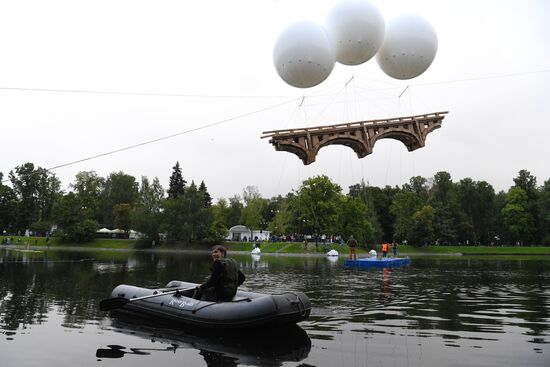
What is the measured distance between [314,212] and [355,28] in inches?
2449

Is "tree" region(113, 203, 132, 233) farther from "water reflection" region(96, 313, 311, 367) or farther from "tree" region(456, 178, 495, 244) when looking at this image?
"water reflection" region(96, 313, 311, 367)

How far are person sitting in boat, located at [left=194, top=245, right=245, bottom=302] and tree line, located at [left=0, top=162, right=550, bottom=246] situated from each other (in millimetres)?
58240

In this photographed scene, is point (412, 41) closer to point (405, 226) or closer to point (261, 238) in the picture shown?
point (405, 226)

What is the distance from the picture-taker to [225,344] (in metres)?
11.2

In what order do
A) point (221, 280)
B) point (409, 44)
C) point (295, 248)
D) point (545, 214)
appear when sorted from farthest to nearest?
point (545, 214)
point (295, 248)
point (221, 280)
point (409, 44)

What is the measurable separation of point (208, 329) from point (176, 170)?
108 m

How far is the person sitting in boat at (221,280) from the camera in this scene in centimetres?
1280

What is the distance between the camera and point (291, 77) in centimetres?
1030

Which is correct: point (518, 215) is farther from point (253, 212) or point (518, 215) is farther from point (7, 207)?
point (7, 207)

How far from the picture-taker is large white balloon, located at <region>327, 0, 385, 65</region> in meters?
10.0

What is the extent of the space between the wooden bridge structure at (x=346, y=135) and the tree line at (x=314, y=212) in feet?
195

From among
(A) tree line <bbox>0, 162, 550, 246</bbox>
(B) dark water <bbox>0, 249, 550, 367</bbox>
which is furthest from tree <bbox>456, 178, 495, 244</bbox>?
(B) dark water <bbox>0, 249, 550, 367</bbox>

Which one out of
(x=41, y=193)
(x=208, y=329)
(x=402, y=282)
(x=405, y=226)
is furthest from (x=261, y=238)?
(x=208, y=329)

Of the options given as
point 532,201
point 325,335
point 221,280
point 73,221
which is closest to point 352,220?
point 532,201
